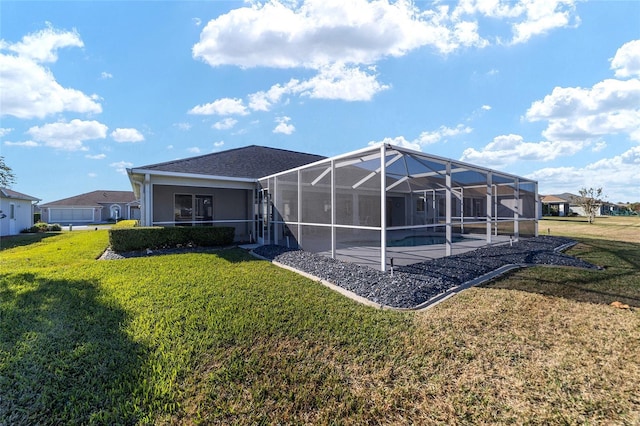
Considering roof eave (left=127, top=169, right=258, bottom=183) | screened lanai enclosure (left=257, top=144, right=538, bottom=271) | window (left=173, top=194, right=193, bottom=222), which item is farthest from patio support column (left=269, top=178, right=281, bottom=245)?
window (left=173, top=194, right=193, bottom=222)

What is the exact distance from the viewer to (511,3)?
A: 24.5 feet

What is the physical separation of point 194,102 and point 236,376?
12590mm

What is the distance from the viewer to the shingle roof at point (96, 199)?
108ft

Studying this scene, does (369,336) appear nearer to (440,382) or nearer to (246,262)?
(440,382)

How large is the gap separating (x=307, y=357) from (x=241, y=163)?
39.0 ft

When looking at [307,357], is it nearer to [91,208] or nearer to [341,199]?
[341,199]

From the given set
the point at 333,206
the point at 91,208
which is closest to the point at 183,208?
the point at 333,206

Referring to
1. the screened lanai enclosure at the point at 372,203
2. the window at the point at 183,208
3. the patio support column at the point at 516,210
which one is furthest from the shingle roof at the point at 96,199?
the patio support column at the point at 516,210

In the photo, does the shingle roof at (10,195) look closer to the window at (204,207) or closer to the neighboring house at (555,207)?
the window at (204,207)

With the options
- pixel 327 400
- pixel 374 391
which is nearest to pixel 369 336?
pixel 374 391

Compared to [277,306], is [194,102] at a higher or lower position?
higher

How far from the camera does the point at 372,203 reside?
31.5ft

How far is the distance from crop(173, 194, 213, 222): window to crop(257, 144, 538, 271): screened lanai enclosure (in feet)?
8.29

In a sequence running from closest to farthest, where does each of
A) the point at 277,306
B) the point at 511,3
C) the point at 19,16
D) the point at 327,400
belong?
the point at 327,400, the point at 277,306, the point at 19,16, the point at 511,3
